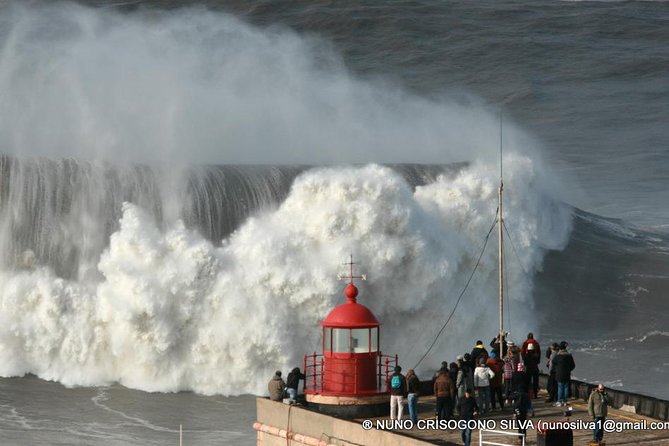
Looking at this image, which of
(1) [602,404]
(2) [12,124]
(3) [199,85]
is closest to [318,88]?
(3) [199,85]

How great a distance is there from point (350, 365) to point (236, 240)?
955 cm

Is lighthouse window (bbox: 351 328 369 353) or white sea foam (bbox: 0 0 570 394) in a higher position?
white sea foam (bbox: 0 0 570 394)

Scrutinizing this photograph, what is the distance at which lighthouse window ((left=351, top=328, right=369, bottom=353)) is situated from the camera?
15562 millimetres

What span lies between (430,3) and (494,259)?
44.3 m

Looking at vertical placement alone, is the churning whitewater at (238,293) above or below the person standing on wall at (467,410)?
above

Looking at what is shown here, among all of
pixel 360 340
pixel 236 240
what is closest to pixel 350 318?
pixel 360 340

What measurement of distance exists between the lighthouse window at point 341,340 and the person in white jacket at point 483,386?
1.47 m

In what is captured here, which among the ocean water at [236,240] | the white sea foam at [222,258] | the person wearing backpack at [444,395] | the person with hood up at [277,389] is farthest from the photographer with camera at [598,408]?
the white sea foam at [222,258]

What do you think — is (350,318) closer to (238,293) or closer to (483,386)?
(483,386)

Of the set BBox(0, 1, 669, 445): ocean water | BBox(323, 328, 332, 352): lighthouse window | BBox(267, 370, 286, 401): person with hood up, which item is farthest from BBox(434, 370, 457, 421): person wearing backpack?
BBox(0, 1, 669, 445): ocean water

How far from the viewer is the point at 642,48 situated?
2594 inches

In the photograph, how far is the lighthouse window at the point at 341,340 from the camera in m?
15.6

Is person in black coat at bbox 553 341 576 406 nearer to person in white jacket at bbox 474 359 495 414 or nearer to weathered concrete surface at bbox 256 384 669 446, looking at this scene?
weathered concrete surface at bbox 256 384 669 446

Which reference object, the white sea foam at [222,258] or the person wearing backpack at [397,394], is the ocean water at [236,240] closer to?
the white sea foam at [222,258]
